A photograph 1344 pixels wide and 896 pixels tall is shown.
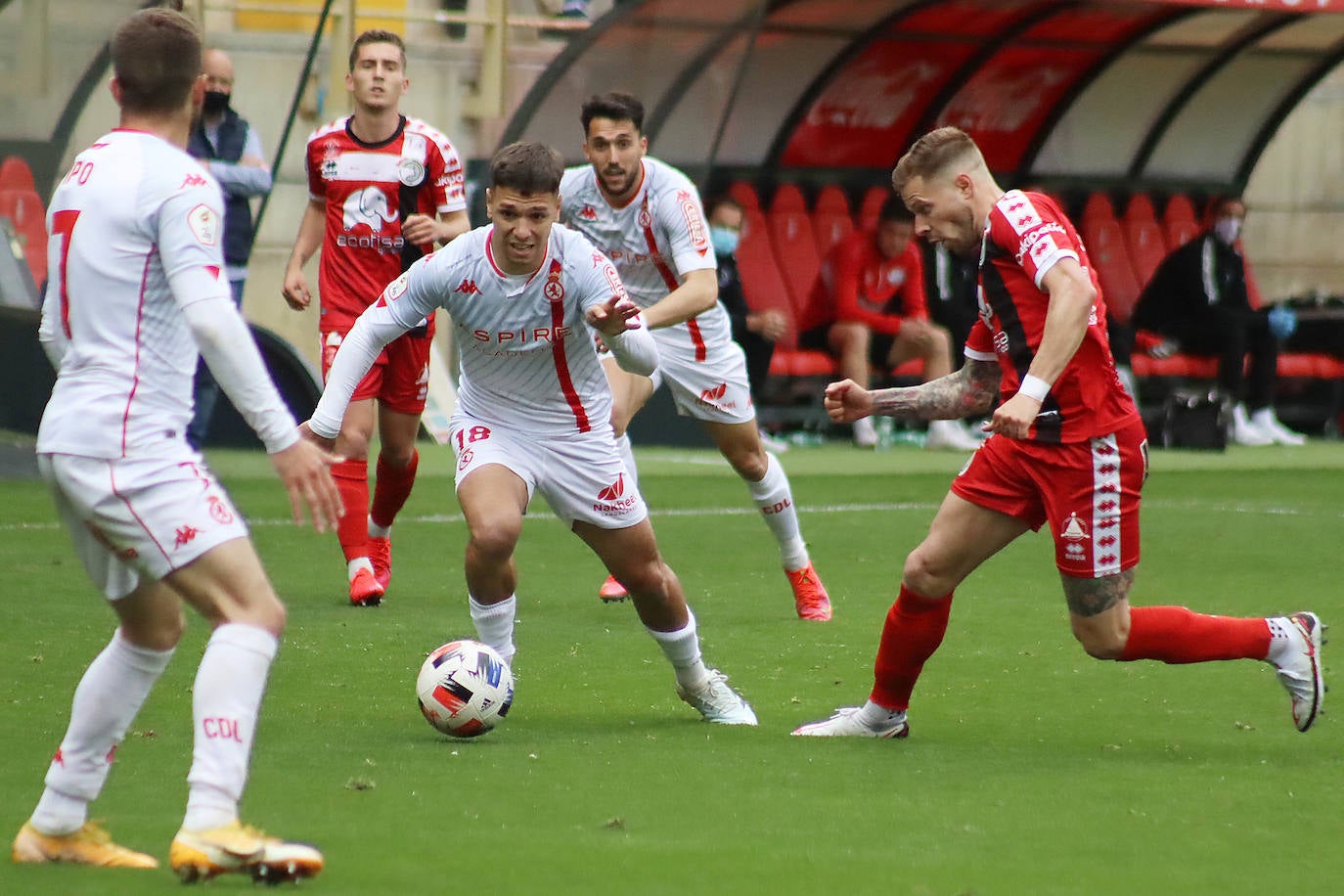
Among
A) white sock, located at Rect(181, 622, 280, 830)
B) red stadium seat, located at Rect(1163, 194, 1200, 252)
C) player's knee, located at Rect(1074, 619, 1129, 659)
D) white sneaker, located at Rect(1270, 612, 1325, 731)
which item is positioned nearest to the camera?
white sock, located at Rect(181, 622, 280, 830)

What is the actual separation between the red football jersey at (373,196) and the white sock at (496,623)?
2.85 meters

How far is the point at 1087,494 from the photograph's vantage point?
18.1 ft

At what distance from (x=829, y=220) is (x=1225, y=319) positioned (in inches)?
139

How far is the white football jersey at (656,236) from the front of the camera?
26.9 ft

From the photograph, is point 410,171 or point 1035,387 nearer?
point 1035,387

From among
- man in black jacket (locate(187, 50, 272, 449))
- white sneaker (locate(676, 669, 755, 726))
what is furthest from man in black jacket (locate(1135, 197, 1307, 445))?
white sneaker (locate(676, 669, 755, 726))

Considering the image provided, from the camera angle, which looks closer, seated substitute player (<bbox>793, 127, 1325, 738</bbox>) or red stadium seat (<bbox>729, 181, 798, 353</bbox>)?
seated substitute player (<bbox>793, 127, 1325, 738</bbox>)

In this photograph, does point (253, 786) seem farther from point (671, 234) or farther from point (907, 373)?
point (907, 373)

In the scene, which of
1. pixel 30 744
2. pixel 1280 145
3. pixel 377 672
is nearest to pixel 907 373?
pixel 1280 145

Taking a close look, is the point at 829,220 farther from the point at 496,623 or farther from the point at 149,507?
the point at 149,507

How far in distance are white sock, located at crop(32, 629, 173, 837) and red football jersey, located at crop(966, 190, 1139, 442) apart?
2.55m

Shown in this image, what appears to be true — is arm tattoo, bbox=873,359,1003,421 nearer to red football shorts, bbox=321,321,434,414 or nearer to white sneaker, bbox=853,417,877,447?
red football shorts, bbox=321,321,434,414

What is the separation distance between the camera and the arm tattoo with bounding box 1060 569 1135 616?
18.2ft

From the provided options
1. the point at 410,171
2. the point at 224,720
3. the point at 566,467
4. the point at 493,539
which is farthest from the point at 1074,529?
the point at 410,171
